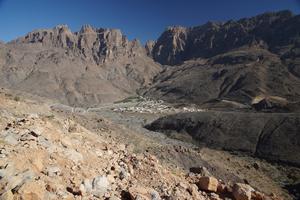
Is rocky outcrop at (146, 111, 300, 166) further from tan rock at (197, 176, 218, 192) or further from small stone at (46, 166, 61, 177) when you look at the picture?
small stone at (46, 166, 61, 177)

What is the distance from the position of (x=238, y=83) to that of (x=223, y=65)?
38.9 metres

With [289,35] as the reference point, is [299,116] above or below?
below

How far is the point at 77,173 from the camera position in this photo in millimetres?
10852

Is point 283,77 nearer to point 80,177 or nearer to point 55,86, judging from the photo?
point 55,86

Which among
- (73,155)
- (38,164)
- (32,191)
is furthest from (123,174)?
(32,191)

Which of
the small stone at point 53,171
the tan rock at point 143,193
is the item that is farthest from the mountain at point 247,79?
the small stone at point 53,171

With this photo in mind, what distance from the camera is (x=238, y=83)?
465ft

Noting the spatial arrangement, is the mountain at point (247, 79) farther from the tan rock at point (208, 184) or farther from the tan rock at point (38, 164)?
the tan rock at point (38, 164)

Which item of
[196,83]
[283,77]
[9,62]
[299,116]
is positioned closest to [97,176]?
[299,116]

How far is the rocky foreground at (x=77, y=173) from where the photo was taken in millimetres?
9555

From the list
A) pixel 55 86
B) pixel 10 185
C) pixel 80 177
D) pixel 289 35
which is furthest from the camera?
pixel 289 35

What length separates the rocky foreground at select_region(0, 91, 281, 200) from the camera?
955 centimetres

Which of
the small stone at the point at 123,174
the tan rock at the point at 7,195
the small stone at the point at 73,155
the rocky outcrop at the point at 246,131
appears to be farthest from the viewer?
the rocky outcrop at the point at 246,131

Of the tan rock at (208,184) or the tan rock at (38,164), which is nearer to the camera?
the tan rock at (38,164)
